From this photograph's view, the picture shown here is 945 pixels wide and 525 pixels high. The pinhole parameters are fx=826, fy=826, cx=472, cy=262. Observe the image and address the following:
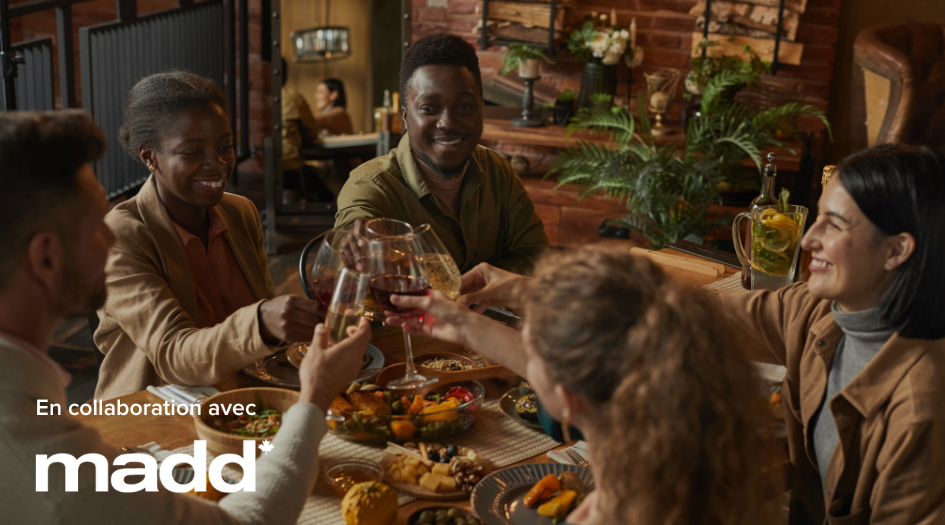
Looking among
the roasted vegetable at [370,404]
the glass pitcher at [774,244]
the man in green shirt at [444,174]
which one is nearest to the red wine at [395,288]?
the roasted vegetable at [370,404]

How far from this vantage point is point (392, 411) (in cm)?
138

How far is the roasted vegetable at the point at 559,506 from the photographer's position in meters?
1.15

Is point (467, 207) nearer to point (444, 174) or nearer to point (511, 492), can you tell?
point (444, 174)

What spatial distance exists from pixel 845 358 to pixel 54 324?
121 cm

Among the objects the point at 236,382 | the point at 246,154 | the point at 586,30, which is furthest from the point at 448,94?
the point at 246,154

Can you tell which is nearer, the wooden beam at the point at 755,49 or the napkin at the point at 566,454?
the napkin at the point at 566,454

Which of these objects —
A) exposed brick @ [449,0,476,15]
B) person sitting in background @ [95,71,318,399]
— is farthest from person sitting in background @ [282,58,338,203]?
person sitting in background @ [95,71,318,399]

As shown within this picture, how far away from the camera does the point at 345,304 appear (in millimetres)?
1210

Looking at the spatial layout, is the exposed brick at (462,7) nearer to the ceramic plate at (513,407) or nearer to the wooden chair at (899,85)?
the wooden chair at (899,85)

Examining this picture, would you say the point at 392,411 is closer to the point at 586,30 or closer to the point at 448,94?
the point at 448,94

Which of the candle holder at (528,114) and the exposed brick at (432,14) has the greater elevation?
the exposed brick at (432,14)

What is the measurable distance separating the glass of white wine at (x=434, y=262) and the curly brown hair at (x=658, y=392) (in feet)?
1.39

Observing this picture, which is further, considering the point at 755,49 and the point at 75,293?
the point at 755,49

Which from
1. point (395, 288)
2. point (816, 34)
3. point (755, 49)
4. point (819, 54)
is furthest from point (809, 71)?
point (395, 288)
